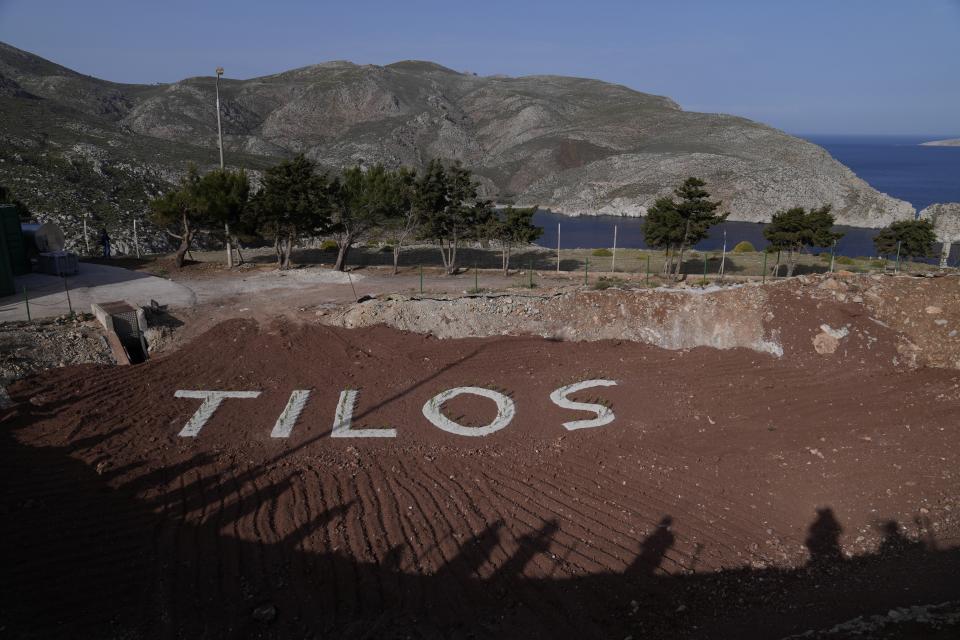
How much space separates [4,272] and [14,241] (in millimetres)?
3313

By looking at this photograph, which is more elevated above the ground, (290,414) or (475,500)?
(290,414)

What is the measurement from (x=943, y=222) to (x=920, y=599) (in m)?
78.9

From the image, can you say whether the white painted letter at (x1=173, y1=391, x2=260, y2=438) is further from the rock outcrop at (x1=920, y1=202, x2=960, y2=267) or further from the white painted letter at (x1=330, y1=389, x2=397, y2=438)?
the rock outcrop at (x1=920, y1=202, x2=960, y2=267)

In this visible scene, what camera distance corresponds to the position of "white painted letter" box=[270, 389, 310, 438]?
48.8 ft

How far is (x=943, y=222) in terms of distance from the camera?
7006 cm

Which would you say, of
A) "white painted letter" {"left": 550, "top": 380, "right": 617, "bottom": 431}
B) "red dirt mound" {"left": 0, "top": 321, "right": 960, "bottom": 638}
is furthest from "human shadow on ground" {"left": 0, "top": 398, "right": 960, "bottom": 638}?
"white painted letter" {"left": 550, "top": 380, "right": 617, "bottom": 431}

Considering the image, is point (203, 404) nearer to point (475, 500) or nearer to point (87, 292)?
point (475, 500)

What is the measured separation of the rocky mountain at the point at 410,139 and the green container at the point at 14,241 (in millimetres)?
21022

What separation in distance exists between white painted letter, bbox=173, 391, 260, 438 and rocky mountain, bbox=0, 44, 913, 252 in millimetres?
34612

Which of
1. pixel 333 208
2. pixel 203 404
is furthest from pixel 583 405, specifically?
pixel 333 208

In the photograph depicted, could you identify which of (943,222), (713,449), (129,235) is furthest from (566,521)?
(943,222)

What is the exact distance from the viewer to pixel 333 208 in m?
28.8

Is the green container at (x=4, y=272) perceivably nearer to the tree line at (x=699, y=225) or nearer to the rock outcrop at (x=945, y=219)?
the tree line at (x=699, y=225)

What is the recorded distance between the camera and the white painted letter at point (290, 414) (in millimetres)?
14859
